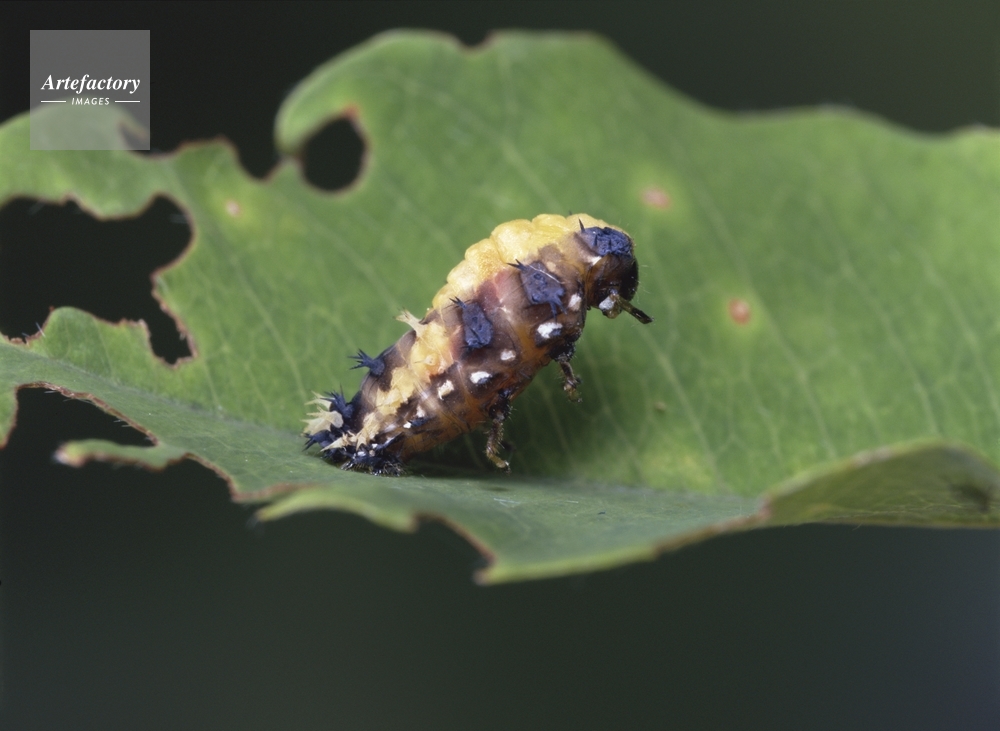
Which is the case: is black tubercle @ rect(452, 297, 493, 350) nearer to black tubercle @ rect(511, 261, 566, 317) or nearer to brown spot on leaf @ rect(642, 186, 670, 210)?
black tubercle @ rect(511, 261, 566, 317)

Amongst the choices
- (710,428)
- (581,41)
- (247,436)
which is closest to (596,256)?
(710,428)

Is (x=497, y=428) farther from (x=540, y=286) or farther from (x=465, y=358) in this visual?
(x=540, y=286)

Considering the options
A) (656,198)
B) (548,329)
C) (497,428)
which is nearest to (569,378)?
(548,329)

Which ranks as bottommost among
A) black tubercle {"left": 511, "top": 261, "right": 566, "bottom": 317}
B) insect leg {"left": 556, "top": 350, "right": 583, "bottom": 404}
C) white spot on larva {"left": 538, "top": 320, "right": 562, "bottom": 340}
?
insect leg {"left": 556, "top": 350, "right": 583, "bottom": 404}

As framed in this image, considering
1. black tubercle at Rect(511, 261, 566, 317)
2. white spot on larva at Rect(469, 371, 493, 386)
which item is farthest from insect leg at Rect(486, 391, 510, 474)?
black tubercle at Rect(511, 261, 566, 317)

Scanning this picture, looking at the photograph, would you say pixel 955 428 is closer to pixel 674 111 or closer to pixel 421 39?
pixel 674 111

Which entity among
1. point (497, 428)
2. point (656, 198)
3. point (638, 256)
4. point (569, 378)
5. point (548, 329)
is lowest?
point (497, 428)
